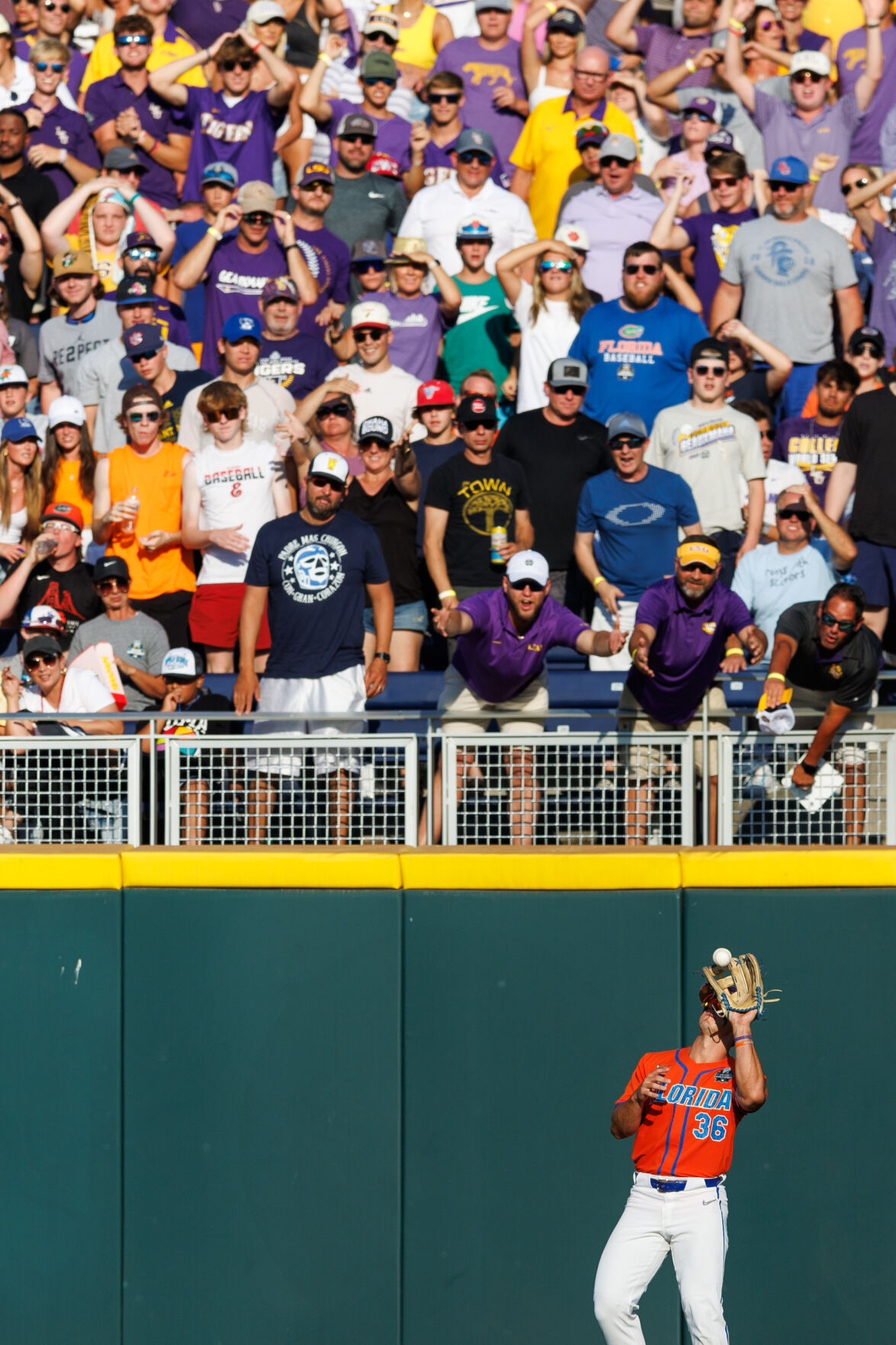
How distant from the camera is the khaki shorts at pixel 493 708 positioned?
26.8 ft

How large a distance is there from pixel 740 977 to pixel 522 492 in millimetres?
4372

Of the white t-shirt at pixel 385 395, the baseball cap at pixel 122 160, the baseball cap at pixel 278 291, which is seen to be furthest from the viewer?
the baseball cap at pixel 122 160

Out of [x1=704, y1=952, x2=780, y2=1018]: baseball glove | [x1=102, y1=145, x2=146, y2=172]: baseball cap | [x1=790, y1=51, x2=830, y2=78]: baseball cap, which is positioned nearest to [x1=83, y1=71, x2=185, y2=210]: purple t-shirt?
[x1=102, y1=145, x2=146, y2=172]: baseball cap

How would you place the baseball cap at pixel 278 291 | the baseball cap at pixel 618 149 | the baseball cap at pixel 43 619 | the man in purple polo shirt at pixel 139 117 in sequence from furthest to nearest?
the man in purple polo shirt at pixel 139 117 < the baseball cap at pixel 618 149 < the baseball cap at pixel 278 291 < the baseball cap at pixel 43 619

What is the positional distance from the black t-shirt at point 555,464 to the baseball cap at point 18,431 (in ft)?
9.18

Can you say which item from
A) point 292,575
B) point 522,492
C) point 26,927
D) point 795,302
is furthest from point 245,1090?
point 795,302

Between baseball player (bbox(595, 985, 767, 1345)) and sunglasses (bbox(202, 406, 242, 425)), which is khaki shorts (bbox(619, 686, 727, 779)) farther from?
sunglasses (bbox(202, 406, 242, 425))

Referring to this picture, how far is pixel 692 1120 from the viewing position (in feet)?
21.4

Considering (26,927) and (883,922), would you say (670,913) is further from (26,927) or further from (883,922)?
(26,927)

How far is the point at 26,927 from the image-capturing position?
7.64 metres

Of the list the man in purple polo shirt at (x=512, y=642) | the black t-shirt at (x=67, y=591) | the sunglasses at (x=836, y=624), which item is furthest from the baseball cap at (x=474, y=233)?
the sunglasses at (x=836, y=624)

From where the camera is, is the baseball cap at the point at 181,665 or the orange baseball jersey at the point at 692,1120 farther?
the baseball cap at the point at 181,665

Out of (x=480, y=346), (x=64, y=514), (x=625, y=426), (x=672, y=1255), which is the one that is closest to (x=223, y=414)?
(x=64, y=514)

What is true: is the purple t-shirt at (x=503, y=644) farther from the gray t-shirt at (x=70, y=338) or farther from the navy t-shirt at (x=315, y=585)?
the gray t-shirt at (x=70, y=338)
